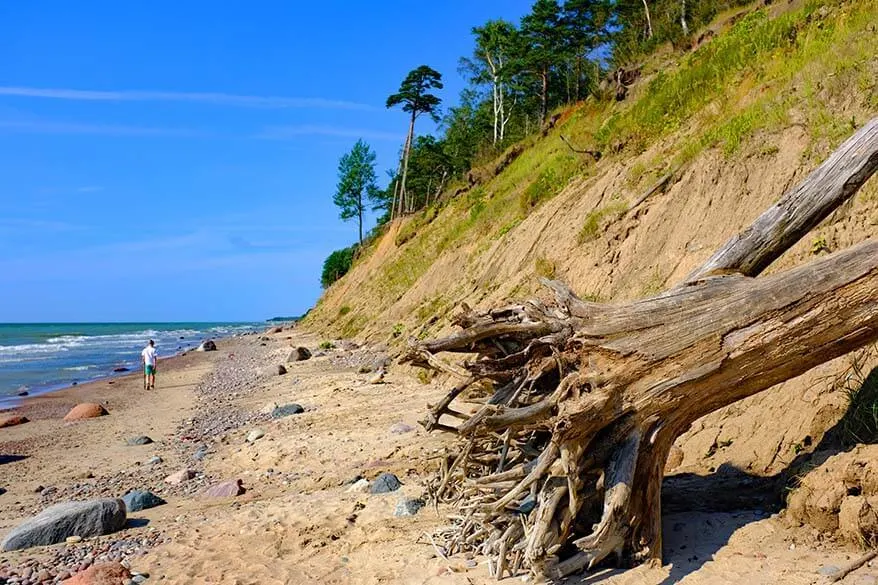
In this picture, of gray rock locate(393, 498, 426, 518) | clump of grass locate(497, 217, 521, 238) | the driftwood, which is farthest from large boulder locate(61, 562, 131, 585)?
clump of grass locate(497, 217, 521, 238)

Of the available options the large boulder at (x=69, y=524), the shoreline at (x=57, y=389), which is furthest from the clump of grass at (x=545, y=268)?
the shoreline at (x=57, y=389)

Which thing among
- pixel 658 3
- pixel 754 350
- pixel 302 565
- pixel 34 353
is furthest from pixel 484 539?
pixel 34 353

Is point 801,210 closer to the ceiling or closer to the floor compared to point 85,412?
closer to the ceiling

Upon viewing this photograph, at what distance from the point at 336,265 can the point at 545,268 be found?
43.5m

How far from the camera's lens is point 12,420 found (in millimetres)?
15102

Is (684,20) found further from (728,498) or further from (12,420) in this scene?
(12,420)

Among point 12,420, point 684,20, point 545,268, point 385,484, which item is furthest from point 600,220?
point 684,20

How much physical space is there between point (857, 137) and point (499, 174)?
74.3 ft

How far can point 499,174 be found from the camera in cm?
2747

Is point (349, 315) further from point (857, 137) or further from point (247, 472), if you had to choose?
point (857, 137)

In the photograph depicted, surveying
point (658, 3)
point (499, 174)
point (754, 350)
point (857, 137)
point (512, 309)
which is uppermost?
point (658, 3)

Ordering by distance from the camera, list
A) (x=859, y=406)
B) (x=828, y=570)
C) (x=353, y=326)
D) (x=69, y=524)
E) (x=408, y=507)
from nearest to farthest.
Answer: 1. (x=828, y=570)
2. (x=859, y=406)
3. (x=408, y=507)
4. (x=69, y=524)
5. (x=353, y=326)

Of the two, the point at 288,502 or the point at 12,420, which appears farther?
the point at 12,420

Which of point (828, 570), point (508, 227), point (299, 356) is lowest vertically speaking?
point (828, 570)
